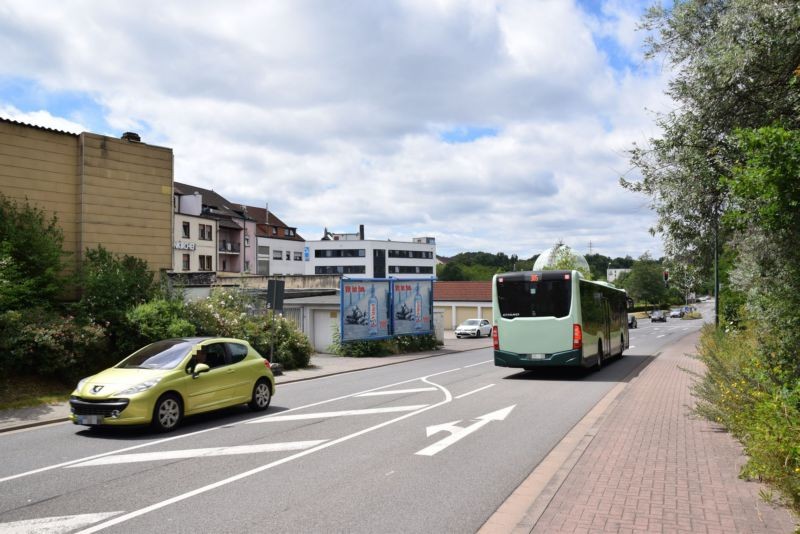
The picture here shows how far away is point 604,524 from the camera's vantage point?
5.55 meters

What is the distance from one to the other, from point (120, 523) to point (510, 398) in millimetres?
9753

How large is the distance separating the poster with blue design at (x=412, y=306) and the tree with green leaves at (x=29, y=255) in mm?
16817

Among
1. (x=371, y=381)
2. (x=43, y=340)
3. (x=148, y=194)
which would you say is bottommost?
(x=371, y=381)

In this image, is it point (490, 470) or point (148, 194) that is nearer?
point (490, 470)

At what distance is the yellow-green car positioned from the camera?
9844 millimetres

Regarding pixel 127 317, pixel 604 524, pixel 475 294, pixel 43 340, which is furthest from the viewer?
pixel 475 294

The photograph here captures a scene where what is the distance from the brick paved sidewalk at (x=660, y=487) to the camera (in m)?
5.54

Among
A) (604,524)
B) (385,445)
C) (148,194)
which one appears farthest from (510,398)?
(148,194)

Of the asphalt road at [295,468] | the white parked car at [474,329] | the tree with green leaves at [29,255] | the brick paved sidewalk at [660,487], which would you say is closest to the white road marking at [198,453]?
the asphalt road at [295,468]

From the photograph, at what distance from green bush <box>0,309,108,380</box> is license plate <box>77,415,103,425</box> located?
4375mm

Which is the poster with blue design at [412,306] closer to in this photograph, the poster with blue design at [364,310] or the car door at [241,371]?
the poster with blue design at [364,310]

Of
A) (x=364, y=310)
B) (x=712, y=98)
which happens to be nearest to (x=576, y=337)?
(x=712, y=98)

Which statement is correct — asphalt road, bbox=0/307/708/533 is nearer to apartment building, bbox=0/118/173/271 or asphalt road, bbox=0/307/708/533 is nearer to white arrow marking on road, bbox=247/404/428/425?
white arrow marking on road, bbox=247/404/428/425

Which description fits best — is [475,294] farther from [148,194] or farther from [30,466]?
[30,466]
